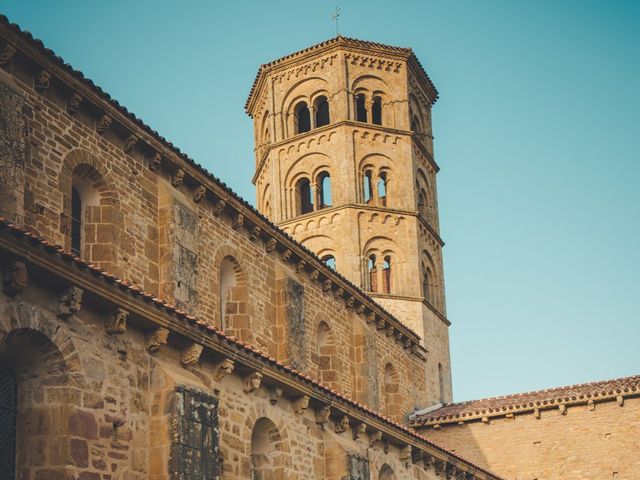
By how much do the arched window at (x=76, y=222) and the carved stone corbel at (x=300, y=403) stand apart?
14.3 ft

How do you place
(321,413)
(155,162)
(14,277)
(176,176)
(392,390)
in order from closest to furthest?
(14,277)
(321,413)
(155,162)
(176,176)
(392,390)

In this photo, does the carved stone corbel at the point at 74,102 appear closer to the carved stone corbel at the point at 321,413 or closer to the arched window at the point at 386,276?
the carved stone corbel at the point at 321,413

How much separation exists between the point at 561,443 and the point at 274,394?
15.5 m

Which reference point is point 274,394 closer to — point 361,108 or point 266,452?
point 266,452

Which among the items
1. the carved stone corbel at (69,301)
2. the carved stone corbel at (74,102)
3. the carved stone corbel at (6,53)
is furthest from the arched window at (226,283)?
the carved stone corbel at (69,301)

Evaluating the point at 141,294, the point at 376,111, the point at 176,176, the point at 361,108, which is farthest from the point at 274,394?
the point at 376,111

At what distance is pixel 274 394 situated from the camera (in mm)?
15141

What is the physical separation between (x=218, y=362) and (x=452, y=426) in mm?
17538

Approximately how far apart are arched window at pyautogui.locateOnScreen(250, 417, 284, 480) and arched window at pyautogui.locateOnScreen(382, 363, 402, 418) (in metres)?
14.1

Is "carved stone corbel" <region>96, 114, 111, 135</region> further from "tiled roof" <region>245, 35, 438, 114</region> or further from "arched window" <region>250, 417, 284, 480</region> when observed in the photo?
"tiled roof" <region>245, 35, 438, 114</region>

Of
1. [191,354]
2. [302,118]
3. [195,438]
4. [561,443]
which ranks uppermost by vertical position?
[302,118]

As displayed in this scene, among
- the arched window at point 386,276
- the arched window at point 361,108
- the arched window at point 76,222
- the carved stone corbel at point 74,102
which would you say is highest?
the arched window at point 361,108

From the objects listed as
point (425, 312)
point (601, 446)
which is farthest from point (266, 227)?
point (425, 312)

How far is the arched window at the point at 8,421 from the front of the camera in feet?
35.1
